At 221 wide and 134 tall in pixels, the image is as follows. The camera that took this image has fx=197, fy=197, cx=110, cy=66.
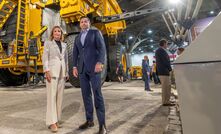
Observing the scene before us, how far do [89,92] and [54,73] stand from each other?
49cm

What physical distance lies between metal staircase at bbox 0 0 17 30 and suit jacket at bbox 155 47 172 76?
5.99 metres

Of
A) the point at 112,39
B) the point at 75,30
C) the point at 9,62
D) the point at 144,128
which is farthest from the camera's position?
the point at 9,62

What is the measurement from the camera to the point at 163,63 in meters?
4.29

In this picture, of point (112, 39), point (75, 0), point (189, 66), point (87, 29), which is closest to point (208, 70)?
point (189, 66)

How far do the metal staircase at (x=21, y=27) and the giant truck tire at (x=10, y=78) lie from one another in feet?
5.96

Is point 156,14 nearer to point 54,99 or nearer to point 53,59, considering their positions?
point 53,59

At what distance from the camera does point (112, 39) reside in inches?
235

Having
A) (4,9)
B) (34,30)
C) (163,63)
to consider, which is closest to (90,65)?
(163,63)

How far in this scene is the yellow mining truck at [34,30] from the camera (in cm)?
541

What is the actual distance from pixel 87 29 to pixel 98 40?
25 cm

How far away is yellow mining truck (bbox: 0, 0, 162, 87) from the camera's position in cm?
541

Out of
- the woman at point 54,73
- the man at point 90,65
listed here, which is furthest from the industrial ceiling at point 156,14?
the woman at point 54,73

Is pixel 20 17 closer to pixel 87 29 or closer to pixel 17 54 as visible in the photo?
pixel 17 54

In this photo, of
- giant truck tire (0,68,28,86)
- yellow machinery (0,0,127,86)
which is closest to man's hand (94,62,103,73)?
yellow machinery (0,0,127,86)
